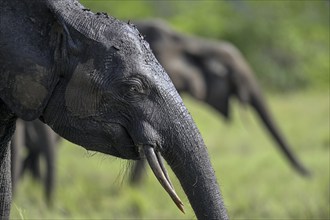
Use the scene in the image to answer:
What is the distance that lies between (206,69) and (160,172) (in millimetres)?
8321

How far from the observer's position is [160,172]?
3.67m

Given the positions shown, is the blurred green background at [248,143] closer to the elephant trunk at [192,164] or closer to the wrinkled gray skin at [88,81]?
the wrinkled gray skin at [88,81]

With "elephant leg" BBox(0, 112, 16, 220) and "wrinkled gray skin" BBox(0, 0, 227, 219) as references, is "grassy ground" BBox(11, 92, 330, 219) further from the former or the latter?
"elephant leg" BBox(0, 112, 16, 220)

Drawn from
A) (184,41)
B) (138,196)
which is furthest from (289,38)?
(138,196)

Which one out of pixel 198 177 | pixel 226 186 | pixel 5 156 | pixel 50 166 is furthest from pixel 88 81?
pixel 226 186

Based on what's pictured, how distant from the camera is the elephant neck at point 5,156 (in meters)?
4.15

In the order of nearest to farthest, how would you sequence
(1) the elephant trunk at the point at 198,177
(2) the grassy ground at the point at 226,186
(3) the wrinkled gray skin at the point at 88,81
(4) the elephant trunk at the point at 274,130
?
(1) the elephant trunk at the point at 198,177 → (3) the wrinkled gray skin at the point at 88,81 → (2) the grassy ground at the point at 226,186 → (4) the elephant trunk at the point at 274,130

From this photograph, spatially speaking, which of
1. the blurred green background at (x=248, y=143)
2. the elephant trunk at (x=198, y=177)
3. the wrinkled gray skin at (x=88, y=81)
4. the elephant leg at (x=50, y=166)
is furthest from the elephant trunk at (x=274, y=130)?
the elephant trunk at (x=198, y=177)

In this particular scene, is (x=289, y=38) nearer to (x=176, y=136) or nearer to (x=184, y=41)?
(x=184, y=41)

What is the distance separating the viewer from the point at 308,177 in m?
11.2

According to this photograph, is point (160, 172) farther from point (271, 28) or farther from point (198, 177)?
point (271, 28)

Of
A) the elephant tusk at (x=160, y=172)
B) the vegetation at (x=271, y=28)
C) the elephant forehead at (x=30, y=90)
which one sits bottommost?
the vegetation at (x=271, y=28)

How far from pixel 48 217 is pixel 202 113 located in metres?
15.4

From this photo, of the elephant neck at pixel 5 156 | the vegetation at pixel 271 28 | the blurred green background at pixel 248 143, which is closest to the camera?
the elephant neck at pixel 5 156
